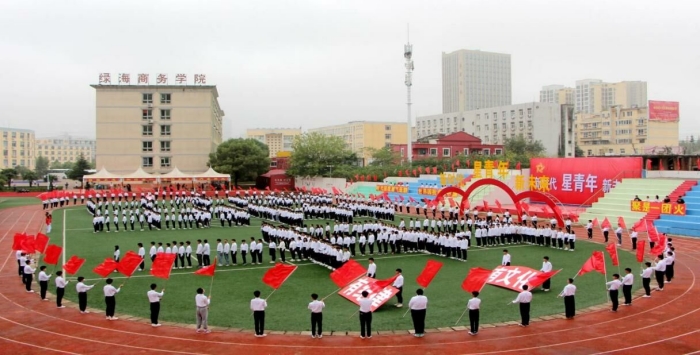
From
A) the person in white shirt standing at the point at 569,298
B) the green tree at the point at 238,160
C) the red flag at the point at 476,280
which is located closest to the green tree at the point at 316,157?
the green tree at the point at 238,160

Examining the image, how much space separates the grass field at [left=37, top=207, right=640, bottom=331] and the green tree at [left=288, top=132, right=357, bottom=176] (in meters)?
30.0

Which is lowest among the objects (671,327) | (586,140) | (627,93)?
(671,327)

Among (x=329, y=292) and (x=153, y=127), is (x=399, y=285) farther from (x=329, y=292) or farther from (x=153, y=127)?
(x=153, y=127)

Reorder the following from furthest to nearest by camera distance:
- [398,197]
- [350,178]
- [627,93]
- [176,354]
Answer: [627,93]
[350,178]
[398,197]
[176,354]

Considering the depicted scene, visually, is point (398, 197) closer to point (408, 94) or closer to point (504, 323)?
point (408, 94)

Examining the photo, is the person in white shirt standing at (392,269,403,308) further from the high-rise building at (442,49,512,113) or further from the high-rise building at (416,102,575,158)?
the high-rise building at (442,49,512,113)

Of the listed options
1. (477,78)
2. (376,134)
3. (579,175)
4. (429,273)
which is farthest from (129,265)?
(477,78)

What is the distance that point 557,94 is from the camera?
123 metres

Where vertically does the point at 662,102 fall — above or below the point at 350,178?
above

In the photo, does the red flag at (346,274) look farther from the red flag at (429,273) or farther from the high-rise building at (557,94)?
the high-rise building at (557,94)

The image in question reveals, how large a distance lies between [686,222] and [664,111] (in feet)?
174

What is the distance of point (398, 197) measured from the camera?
36688 mm

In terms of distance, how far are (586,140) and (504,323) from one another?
8265cm

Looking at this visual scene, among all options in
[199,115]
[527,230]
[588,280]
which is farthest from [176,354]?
[199,115]
